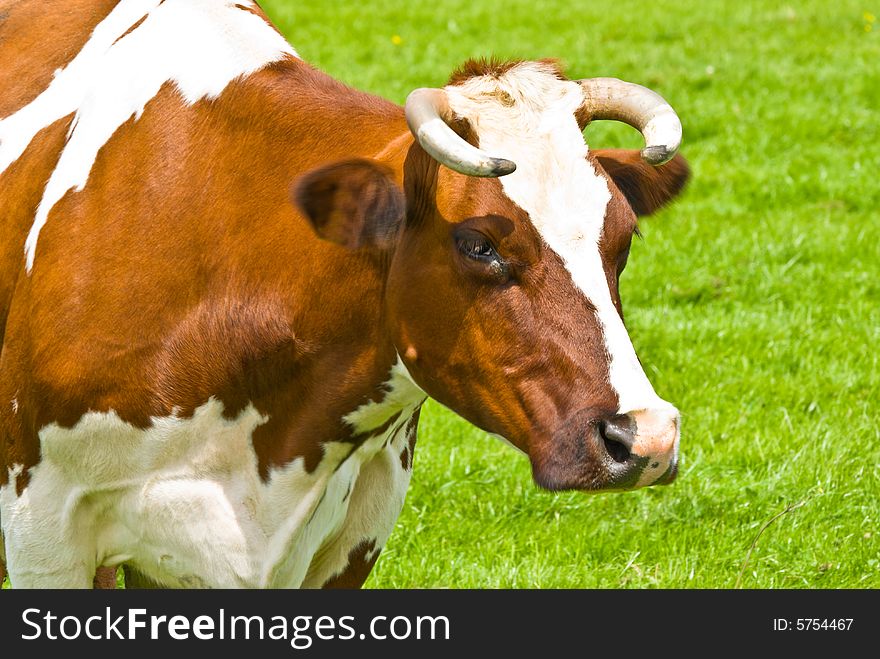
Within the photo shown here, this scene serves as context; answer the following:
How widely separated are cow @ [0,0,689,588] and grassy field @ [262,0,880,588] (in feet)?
4.84

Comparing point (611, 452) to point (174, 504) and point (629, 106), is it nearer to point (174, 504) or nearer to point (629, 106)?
point (629, 106)

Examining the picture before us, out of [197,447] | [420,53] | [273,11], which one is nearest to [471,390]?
[197,447]

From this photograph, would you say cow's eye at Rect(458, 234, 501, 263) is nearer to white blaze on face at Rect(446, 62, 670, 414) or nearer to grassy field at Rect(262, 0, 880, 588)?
white blaze on face at Rect(446, 62, 670, 414)

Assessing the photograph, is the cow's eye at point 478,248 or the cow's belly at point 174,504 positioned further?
the cow's belly at point 174,504

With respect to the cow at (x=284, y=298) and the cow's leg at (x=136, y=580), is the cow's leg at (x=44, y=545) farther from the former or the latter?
the cow's leg at (x=136, y=580)

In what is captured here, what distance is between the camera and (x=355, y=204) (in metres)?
3.63

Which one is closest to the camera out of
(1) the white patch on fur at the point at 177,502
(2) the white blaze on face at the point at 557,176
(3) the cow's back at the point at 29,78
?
(2) the white blaze on face at the point at 557,176

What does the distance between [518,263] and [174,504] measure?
1256mm

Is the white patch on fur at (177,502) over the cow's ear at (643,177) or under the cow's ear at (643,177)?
under

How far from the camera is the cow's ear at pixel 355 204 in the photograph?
3.59 meters

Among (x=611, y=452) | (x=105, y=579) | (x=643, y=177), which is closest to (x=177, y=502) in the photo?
(x=105, y=579)

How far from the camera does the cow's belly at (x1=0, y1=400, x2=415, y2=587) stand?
3.95 m

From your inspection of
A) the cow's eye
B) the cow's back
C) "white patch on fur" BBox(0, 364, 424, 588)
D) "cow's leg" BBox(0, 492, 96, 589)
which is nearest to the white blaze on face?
the cow's eye

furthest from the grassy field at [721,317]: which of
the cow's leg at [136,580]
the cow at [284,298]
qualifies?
the cow at [284,298]
